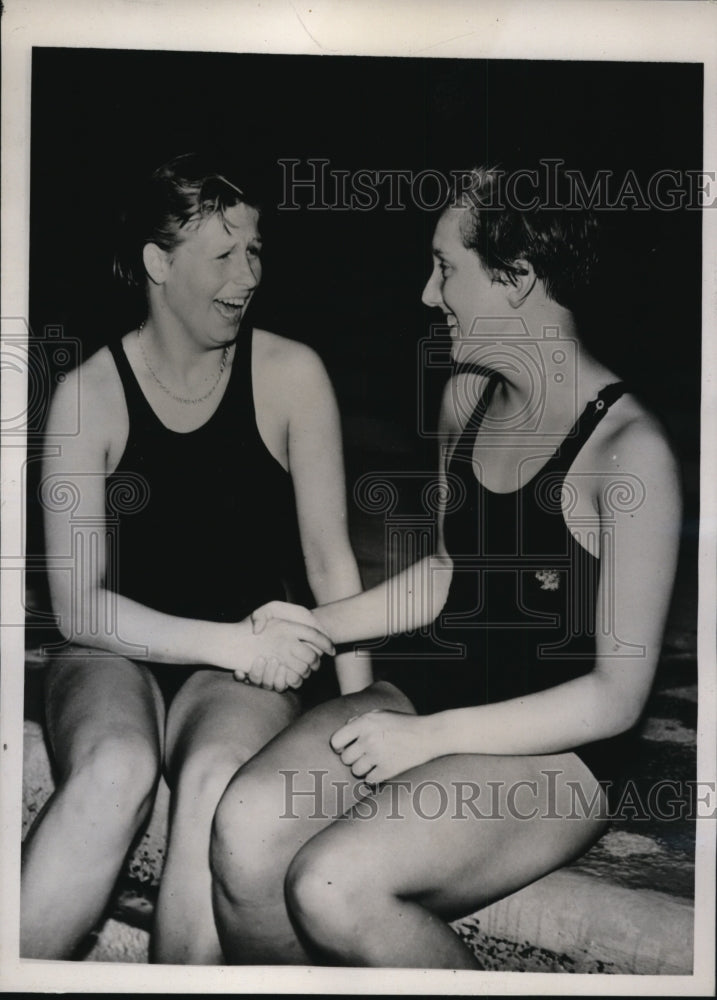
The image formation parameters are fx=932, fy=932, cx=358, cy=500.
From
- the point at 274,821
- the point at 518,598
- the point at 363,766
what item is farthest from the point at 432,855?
the point at 518,598

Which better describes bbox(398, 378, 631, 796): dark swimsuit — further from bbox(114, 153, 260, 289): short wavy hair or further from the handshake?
bbox(114, 153, 260, 289): short wavy hair

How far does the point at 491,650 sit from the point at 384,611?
0.24 meters

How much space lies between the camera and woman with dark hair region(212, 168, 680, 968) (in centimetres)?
188

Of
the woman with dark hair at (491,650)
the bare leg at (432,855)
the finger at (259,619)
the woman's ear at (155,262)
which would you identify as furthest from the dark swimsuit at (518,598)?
the woman's ear at (155,262)

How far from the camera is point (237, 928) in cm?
189

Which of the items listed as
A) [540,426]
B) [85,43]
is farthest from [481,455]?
[85,43]

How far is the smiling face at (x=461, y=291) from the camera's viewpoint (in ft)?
6.43

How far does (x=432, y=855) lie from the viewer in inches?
74.5

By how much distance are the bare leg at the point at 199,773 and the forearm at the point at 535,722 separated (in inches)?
13.0

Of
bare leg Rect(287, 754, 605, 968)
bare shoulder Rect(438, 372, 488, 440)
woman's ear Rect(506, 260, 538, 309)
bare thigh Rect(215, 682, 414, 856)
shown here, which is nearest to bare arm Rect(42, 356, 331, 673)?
bare thigh Rect(215, 682, 414, 856)

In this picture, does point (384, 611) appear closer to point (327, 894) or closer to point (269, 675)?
point (269, 675)

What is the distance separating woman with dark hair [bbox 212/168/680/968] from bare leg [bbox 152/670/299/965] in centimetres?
3

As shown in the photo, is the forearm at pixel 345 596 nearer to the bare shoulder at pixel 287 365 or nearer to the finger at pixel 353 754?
the finger at pixel 353 754

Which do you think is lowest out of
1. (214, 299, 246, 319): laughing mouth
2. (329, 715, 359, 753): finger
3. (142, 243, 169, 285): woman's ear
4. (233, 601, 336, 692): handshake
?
(329, 715, 359, 753): finger
